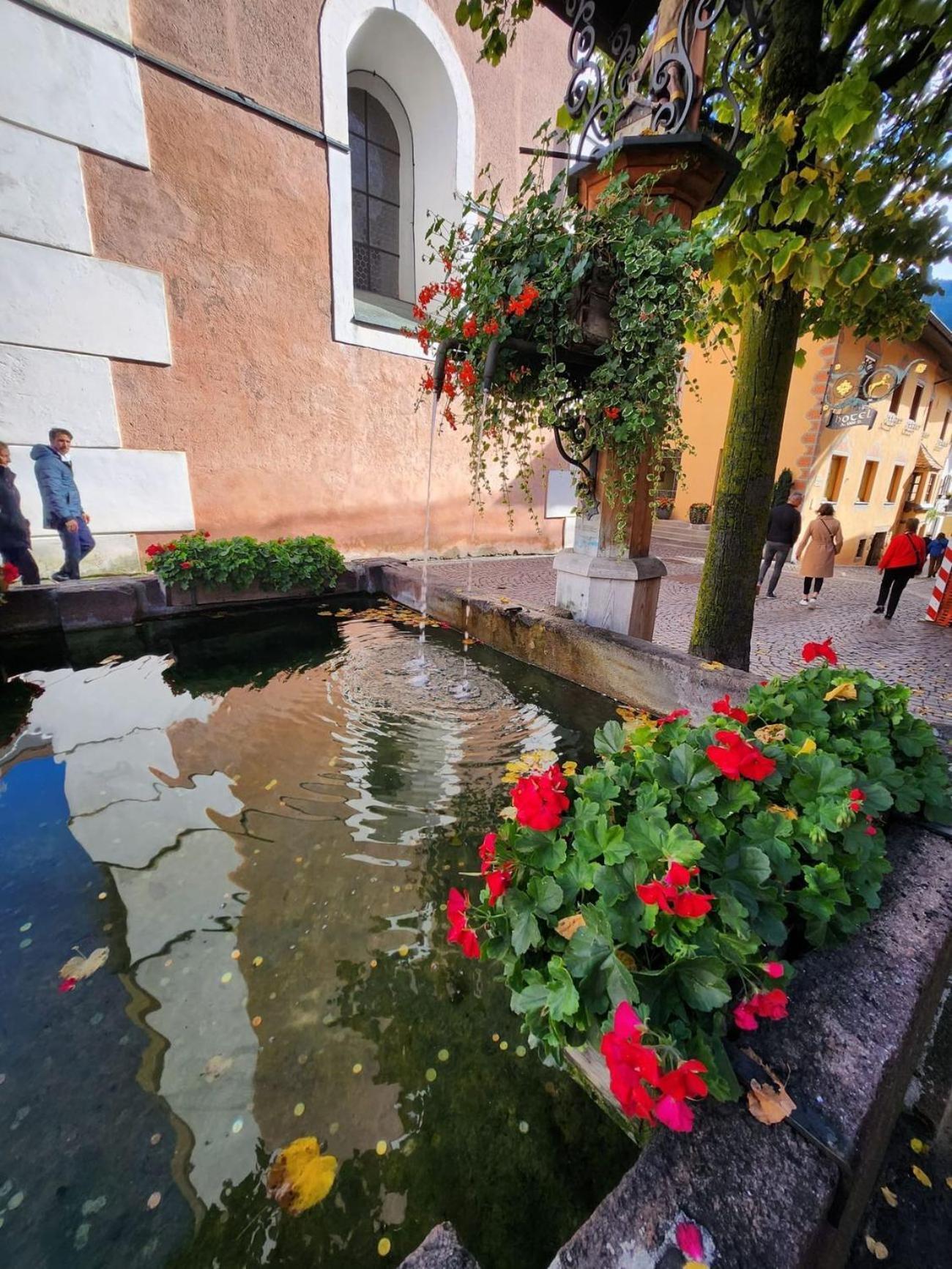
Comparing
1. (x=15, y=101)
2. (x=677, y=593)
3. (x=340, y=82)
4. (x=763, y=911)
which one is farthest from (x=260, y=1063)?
(x=340, y=82)

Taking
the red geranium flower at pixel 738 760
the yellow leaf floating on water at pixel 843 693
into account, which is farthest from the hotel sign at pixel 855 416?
the red geranium flower at pixel 738 760

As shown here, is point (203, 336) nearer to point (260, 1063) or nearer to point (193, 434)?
point (193, 434)

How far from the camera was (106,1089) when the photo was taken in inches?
56.6

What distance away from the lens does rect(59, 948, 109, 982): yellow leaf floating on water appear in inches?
68.1

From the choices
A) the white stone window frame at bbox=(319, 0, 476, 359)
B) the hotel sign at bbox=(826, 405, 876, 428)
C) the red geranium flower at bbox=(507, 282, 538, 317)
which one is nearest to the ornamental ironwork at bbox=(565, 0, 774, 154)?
the red geranium flower at bbox=(507, 282, 538, 317)

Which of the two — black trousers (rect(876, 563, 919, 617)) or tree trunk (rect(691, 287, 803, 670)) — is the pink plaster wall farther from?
black trousers (rect(876, 563, 919, 617))

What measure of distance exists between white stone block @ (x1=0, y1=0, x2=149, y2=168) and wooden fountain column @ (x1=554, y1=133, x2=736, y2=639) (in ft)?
18.9

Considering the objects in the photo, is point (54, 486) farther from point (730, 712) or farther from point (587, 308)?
point (730, 712)

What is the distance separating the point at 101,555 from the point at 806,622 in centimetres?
824

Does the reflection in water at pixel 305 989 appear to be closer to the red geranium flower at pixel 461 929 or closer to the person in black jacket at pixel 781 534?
the red geranium flower at pixel 461 929

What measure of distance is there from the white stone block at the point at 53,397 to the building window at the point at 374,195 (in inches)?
201

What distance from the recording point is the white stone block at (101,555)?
19.7 ft

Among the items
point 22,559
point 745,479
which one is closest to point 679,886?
point 745,479

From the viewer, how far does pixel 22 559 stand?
19.1 ft
